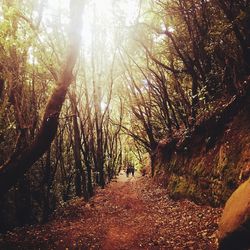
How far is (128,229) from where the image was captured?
10.6 meters

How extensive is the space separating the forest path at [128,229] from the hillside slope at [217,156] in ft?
1.87

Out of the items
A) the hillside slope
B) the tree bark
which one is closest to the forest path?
the hillside slope

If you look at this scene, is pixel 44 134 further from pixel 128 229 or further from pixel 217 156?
pixel 217 156

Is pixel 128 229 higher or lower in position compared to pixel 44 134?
lower

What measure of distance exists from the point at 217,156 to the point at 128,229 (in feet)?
12.4

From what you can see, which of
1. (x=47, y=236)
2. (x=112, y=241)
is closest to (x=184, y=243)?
(x=112, y=241)

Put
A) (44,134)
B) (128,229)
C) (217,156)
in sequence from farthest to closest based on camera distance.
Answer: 1. (217,156)
2. (128,229)
3. (44,134)

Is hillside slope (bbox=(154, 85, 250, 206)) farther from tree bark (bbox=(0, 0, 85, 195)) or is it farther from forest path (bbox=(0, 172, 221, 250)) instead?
tree bark (bbox=(0, 0, 85, 195))

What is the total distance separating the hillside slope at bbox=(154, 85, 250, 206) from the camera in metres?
9.09

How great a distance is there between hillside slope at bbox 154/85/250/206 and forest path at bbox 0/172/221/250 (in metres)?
0.57

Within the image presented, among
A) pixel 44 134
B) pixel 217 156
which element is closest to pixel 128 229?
pixel 217 156

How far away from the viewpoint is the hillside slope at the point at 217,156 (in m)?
9.09

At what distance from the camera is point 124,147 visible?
2259 inches

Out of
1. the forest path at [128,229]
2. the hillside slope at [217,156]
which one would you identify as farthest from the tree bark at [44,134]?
the hillside slope at [217,156]
